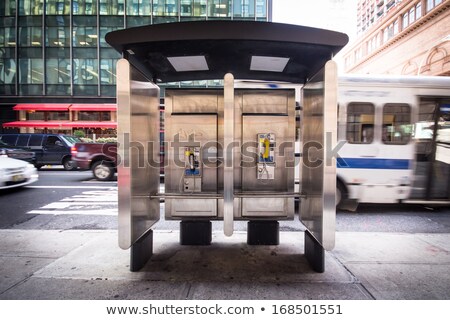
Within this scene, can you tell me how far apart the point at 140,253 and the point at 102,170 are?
756cm

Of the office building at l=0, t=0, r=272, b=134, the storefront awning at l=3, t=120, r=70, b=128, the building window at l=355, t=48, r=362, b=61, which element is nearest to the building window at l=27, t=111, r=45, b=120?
the office building at l=0, t=0, r=272, b=134

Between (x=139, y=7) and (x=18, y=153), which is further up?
(x=139, y=7)

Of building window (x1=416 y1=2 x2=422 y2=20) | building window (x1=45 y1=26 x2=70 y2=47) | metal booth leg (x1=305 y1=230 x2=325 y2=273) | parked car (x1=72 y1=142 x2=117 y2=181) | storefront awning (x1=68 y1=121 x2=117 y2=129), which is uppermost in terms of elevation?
building window (x1=416 y1=2 x2=422 y2=20)

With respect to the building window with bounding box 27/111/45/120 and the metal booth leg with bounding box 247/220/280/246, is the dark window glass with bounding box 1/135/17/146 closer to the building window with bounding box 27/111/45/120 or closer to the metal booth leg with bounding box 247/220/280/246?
the building window with bounding box 27/111/45/120

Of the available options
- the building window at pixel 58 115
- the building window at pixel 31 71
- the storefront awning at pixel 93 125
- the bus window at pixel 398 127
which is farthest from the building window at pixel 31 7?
the bus window at pixel 398 127

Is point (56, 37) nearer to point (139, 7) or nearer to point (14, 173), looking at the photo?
point (139, 7)

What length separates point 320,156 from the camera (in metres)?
3.26

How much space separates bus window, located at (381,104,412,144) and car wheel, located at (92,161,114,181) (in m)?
8.64

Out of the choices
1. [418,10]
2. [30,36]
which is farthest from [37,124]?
[418,10]

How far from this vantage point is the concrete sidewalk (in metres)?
2.84

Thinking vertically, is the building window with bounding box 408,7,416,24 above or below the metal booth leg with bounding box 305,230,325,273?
above

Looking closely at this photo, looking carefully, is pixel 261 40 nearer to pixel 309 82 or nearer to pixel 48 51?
pixel 309 82

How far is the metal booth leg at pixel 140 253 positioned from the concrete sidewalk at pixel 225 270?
0.30ft

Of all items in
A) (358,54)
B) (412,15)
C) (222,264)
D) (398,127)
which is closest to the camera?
(222,264)
